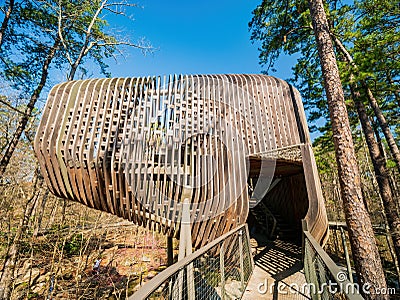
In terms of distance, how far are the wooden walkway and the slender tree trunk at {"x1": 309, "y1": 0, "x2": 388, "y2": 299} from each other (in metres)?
1.12

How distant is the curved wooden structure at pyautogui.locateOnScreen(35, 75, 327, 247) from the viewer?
3.64 m

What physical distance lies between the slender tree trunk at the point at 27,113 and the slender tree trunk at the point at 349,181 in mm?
7493

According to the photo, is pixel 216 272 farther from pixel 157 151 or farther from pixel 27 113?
pixel 27 113

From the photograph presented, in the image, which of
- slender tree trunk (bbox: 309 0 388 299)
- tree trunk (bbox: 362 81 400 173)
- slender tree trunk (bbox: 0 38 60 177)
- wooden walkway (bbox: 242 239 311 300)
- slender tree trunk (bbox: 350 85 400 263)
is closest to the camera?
wooden walkway (bbox: 242 239 311 300)

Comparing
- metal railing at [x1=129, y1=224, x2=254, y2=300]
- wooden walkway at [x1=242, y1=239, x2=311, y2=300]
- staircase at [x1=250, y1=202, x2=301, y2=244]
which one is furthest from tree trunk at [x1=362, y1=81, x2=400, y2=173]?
metal railing at [x1=129, y1=224, x2=254, y2=300]

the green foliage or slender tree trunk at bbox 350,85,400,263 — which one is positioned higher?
the green foliage

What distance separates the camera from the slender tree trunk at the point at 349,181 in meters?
3.82

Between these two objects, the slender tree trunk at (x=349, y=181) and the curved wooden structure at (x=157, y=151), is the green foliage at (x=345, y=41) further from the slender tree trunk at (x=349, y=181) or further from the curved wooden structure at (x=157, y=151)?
the curved wooden structure at (x=157, y=151)

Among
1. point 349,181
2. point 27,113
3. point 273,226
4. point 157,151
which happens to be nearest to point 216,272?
point 157,151

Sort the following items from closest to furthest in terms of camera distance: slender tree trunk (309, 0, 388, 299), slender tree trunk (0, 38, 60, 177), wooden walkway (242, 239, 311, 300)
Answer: wooden walkway (242, 239, 311, 300), slender tree trunk (309, 0, 388, 299), slender tree trunk (0, 38, 60, 177)

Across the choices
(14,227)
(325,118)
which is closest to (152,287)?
(14,227)

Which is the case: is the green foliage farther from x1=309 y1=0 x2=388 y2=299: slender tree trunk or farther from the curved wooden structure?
the curved wooden structure

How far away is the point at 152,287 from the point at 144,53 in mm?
8306

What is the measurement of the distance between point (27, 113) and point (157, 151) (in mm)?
4724
